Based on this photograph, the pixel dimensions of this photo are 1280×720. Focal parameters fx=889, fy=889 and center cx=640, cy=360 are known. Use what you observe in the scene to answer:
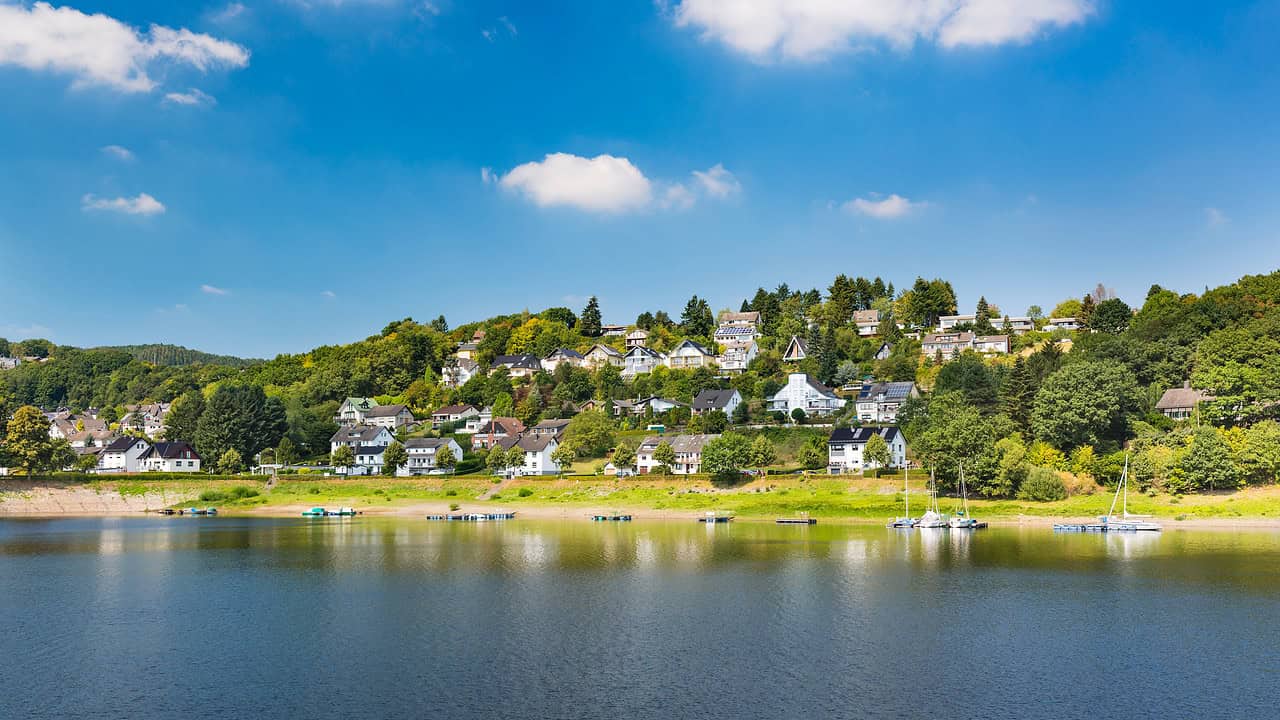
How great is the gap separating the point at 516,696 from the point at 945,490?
A: 5704 centimetres

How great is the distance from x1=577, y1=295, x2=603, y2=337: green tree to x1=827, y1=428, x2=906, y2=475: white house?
8168cm

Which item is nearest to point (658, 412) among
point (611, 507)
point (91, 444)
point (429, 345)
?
point (611, 507)

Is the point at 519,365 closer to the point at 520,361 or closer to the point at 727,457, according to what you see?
the point at 520,361

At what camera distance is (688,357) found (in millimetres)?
131625

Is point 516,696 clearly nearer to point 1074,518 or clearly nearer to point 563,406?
point 1074,518

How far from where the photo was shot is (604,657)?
30062 mm

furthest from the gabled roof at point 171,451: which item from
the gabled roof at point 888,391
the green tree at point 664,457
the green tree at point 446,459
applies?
the gabled roof at point 888,391

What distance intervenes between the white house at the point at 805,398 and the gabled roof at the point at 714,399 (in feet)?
17.5

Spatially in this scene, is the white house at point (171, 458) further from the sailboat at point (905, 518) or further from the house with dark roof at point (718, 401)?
the sailboat at point (905, 518)

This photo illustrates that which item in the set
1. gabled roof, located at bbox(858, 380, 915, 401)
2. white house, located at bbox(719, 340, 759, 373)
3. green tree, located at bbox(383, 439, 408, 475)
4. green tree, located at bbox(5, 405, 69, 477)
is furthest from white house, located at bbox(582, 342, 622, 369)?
green tree, located at bbox(5, 405, 69, 477)

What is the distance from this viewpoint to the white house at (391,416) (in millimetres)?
124625

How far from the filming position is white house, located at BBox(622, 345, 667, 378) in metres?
132

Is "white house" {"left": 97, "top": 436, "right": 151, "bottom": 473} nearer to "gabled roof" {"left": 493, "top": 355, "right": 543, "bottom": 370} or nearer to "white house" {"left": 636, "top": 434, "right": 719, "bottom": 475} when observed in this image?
"gabled roof" {"left": 493, "top": 355, "right": 543, "bottom": 370}

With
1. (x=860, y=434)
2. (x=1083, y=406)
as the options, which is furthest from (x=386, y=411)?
(x=1083, y=406)
